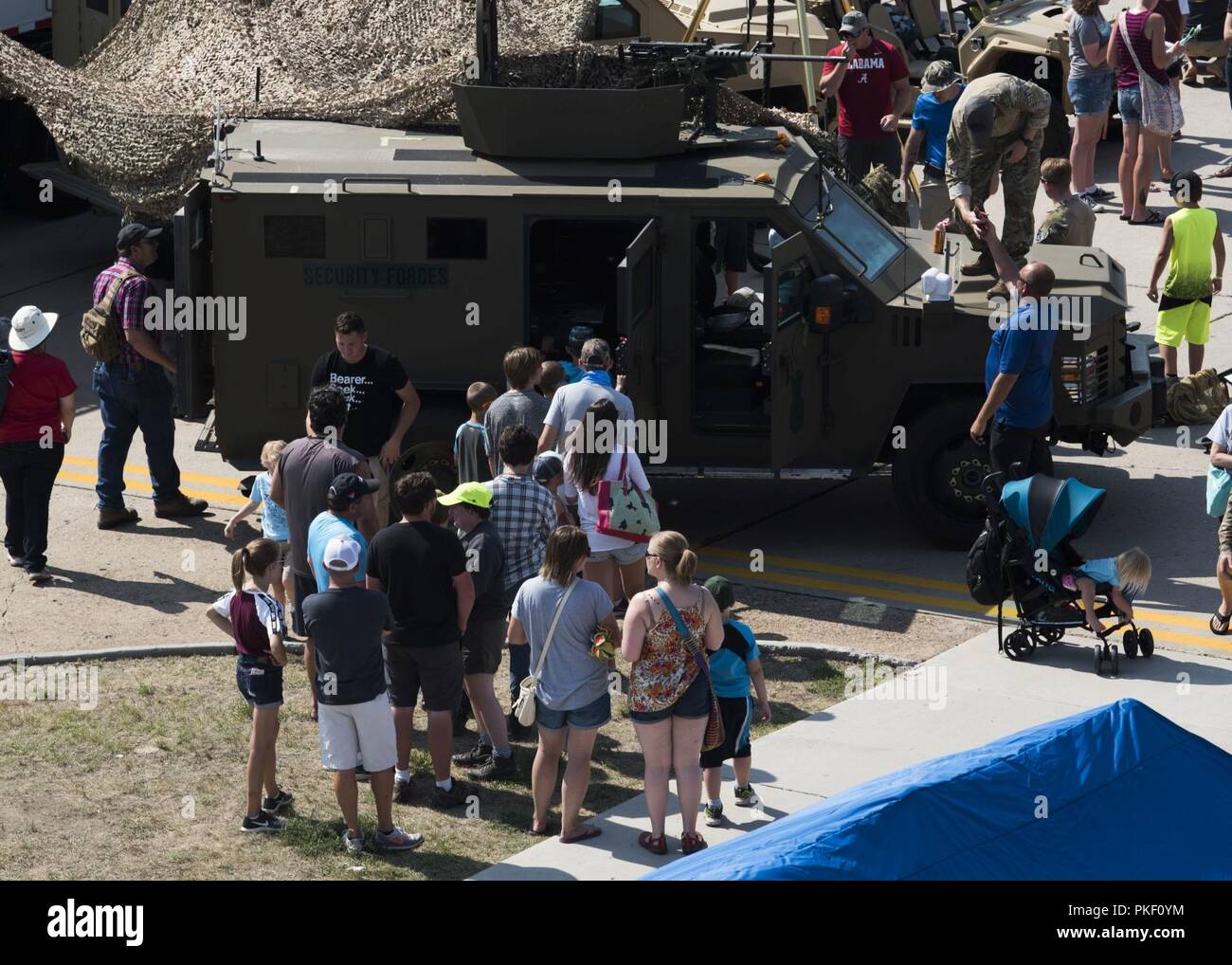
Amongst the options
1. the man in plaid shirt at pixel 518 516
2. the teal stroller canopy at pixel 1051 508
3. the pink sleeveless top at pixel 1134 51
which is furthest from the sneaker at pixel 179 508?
the pink sleeveless top at pixel 1134 51

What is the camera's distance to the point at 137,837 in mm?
8547

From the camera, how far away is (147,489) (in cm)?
1379

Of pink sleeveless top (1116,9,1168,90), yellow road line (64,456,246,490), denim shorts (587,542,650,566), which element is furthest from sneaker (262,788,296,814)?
pink sleeveless top (1116,9,1168,90)

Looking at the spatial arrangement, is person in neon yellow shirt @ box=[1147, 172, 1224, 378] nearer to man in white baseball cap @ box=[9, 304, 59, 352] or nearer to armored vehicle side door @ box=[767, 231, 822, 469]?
armored vehicle side door @ box=[767, 231, 822, 469]

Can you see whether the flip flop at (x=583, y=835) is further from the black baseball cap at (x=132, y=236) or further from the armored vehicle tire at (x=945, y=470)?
the black baseball cap at (x=132, y=236)

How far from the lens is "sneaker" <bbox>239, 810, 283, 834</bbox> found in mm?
8633

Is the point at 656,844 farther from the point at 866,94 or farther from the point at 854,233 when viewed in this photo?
the point at 866,94

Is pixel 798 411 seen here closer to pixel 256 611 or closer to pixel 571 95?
pixel 571 95

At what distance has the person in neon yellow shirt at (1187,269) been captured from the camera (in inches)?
550

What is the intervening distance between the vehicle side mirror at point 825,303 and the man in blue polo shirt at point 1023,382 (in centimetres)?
94

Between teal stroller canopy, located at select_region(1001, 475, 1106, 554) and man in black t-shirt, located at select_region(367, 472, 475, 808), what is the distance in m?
3.33

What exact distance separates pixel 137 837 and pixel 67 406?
399cm

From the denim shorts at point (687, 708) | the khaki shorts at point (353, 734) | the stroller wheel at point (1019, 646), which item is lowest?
the stroller wheel at point (1019, 646)
